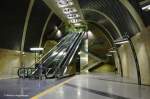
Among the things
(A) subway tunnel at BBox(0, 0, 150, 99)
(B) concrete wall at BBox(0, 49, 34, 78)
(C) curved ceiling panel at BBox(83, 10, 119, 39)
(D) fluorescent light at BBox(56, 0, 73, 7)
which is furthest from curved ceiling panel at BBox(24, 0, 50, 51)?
(C) curved ceiling panel at BBox(83, 10, 119, 39)

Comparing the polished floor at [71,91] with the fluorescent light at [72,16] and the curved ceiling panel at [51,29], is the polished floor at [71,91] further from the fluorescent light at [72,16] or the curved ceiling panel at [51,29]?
the curved ceiling panel at [51,29]

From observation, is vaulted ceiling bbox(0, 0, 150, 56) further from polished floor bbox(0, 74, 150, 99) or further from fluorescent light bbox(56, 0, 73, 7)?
polished floor bbox(0, 74, 150, 99)

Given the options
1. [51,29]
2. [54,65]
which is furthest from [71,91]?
[51,29]

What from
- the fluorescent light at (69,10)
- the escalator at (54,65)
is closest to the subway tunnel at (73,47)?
the escalator at (54,65)

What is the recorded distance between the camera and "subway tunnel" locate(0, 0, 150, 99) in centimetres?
1186

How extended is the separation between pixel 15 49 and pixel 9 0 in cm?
643

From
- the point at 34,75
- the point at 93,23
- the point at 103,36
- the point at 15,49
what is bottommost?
the point at 34,75

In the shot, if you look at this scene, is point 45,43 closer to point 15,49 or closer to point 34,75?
point 15,49

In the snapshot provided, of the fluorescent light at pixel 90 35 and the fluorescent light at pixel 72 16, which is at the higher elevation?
the fluorescent light at pixel 72 16

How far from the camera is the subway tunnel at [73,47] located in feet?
38.9

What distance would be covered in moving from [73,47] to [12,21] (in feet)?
23.2

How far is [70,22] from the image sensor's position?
34.2 metres

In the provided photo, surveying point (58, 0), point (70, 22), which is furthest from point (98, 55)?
point (58, 0)

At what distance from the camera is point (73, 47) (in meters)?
24.7
